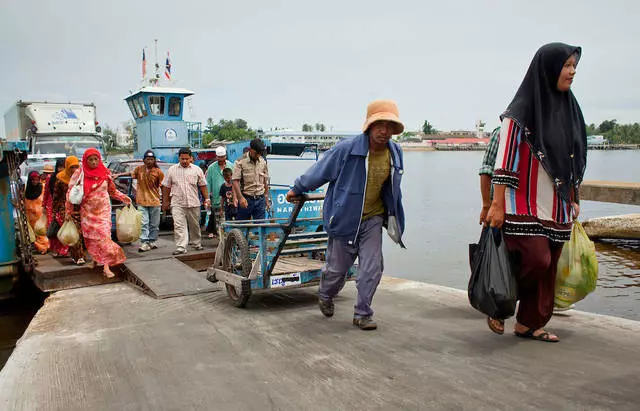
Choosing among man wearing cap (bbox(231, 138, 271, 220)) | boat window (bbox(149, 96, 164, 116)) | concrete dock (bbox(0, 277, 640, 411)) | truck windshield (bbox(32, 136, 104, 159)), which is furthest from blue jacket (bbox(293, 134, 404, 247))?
boat window (bbox(149, 96, 164, 116))

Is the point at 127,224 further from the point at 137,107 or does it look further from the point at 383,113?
the point at 137,107

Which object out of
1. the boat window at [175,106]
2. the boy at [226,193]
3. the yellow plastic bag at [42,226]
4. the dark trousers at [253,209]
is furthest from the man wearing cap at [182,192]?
the boat window at [175,106]

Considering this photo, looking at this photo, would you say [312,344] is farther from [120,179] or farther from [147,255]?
[120,179]

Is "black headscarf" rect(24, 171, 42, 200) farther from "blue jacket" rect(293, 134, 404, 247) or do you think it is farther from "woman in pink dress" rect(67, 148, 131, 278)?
"blue jacket" rect(293, 134, 404, 247)

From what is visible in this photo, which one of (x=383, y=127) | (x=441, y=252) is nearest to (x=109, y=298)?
(x=383, y=127)

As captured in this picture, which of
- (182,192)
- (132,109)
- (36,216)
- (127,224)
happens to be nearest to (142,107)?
(132,109)

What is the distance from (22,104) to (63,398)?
744 inches

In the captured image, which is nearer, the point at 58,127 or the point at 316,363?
the point at 316,363

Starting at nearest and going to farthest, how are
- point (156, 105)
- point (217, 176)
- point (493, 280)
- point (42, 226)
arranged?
point (493, 280) → point (42, 226) → point (217, 176) → point (156, 105)

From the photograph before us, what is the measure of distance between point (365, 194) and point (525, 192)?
1279 millimetres

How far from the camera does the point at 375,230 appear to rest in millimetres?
4855

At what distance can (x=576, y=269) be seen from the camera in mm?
4188

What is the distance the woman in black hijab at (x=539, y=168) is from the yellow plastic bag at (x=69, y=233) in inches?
232

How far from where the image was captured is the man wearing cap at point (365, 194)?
4715 millimetres
